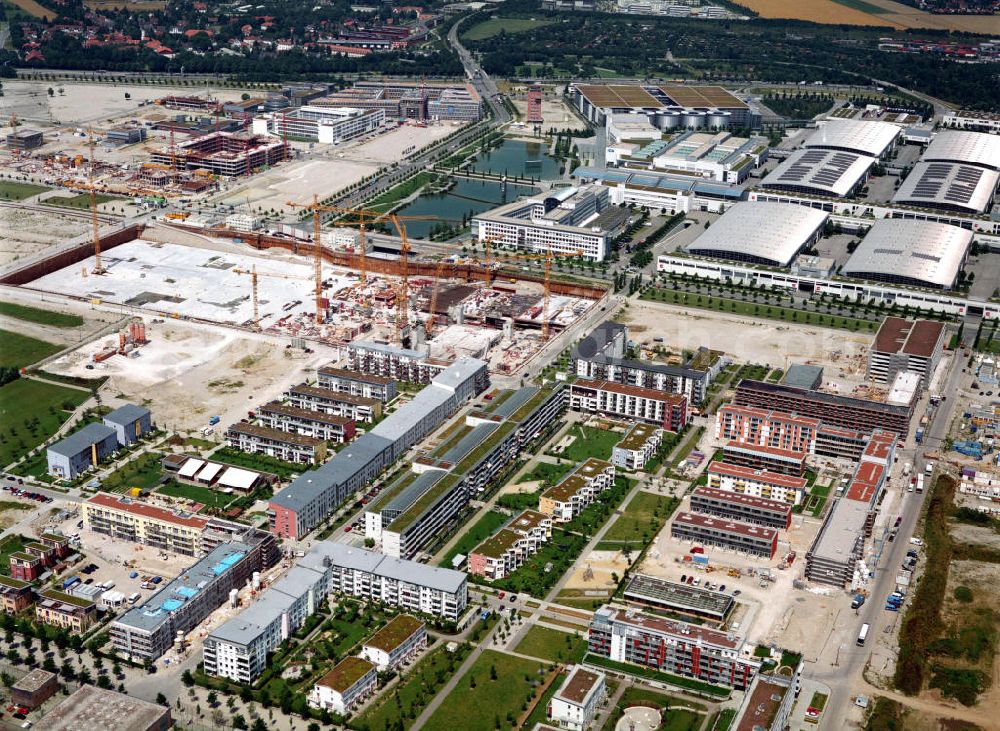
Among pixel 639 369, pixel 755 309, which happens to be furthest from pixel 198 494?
pixel 755 309

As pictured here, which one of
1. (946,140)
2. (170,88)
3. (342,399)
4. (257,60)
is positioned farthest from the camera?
(257,60)

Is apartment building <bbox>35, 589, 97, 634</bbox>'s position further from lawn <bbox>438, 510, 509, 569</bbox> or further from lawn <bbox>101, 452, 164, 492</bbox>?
lawn <bbox>438, 510, 509, 569</bbox>

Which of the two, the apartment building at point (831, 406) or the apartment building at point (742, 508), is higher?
the apartment building at point (831, 406)

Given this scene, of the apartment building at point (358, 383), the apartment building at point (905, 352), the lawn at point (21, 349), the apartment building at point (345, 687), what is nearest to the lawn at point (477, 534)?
the apartment building at point (345, 687)

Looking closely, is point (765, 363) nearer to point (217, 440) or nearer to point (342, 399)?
point (342, 399)

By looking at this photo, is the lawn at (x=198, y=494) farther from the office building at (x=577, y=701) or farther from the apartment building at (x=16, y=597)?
the office building at (x=577, y=701)

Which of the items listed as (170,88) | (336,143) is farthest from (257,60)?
(336,143)
